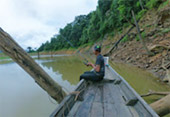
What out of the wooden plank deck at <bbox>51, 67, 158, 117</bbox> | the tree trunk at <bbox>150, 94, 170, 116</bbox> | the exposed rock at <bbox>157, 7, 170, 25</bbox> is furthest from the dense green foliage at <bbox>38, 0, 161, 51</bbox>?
the tree trunk at <bbox>150, 94, 170, 116</bbox>

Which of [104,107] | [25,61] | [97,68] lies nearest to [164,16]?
[97,68]

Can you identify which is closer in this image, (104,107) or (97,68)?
(104,107)

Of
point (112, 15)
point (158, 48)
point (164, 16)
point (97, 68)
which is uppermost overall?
point (112, 15)

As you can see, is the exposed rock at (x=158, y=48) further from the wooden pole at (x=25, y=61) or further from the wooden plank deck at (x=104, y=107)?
the wooden pole at (x=25, y=61)

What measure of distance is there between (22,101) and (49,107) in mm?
1437

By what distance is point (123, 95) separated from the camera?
2.28m

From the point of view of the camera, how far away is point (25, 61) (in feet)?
5.02

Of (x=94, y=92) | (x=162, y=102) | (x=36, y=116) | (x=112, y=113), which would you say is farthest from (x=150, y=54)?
(x=36, y=116)

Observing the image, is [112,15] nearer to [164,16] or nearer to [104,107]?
[164,16]

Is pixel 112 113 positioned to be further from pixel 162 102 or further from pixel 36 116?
pixel 36 116

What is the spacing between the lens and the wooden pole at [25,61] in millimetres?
1401

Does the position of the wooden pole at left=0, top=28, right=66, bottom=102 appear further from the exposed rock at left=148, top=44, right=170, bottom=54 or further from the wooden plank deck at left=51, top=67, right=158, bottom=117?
the exposed rock at left=148, top=44, right=170, bottom=54

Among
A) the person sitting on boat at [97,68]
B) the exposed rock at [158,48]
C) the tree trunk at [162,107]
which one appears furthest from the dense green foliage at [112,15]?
the tree trunk at [162,107]

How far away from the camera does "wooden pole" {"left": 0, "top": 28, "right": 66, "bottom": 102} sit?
140 centimetres
